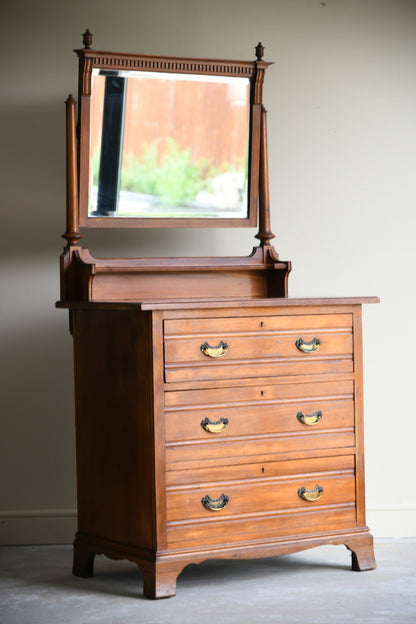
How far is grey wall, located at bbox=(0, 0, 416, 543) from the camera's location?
3621mm

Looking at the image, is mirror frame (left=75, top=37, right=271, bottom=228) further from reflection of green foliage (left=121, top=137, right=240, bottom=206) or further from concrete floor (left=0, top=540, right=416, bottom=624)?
concrete floor (left=0, top=540, right=416, bottom=624)

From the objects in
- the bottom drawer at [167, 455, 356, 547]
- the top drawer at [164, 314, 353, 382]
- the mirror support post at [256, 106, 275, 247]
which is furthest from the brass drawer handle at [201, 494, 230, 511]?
the mirror support post at [256, 106, 275, 247]

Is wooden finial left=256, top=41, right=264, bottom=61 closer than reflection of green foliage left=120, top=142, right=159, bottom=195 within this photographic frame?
No

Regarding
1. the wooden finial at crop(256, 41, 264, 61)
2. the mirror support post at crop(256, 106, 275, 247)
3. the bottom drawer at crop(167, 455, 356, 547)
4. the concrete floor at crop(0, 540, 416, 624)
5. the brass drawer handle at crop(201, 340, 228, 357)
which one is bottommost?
→ the concrete floor at crop(0, 540, 416, 624)

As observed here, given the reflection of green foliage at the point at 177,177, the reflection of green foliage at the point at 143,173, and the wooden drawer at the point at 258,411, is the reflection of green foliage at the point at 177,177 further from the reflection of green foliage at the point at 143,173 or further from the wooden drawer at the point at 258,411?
the wooden drawer at the point at 258,411

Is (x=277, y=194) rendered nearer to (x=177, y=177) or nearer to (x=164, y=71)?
(x=177, y=177)

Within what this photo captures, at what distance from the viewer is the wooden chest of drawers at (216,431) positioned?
9.44 ft

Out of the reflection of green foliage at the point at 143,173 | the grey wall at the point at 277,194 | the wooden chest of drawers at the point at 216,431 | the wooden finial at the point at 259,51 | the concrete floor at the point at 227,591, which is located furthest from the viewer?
the grey wall at the point at 277,194

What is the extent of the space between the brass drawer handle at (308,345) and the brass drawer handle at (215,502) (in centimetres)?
58

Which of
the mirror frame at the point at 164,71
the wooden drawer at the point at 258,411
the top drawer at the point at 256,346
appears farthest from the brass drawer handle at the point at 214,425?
the mirror frame at the point at 164,71

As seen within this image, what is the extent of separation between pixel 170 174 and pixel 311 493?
51.9 inches

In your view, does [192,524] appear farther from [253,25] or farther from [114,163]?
[253,25]

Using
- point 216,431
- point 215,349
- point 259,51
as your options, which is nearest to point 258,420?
point 216,431

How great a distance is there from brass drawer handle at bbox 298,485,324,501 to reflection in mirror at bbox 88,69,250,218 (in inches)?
43.9
